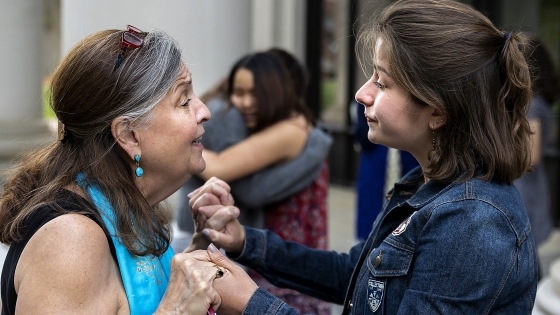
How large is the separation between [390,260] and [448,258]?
0.67 feet

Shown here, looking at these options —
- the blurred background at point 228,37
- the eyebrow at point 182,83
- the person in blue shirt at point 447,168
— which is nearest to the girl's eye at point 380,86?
the person in blue shirt at point 447,168

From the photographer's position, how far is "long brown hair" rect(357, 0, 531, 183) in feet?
6.45

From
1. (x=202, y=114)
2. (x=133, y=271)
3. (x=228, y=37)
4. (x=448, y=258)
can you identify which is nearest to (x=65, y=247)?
(x=133, y=271)

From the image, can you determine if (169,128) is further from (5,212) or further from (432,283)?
(432,283)

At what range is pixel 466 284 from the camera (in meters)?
1.81

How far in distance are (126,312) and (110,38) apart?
74cm

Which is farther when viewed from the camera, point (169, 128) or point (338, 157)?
point (338, 157)

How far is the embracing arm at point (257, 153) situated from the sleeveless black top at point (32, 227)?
6.38ft

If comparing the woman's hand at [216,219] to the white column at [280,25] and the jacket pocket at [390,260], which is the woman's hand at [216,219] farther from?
the white column at [280,25]

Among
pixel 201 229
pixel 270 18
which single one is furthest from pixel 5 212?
pixel 270 18

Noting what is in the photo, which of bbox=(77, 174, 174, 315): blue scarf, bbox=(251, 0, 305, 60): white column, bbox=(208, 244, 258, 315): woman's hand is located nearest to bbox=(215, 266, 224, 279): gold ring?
bbox=(208, 244, 258, 315): woman's hand

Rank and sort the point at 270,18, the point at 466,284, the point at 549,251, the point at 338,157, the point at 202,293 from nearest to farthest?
the point at 466,284 → the point at 202,293 → the point at 549,251 → the point at 270,18 → the point at 338,157

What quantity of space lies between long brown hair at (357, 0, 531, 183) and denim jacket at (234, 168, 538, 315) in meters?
0.08

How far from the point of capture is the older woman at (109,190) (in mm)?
1874
